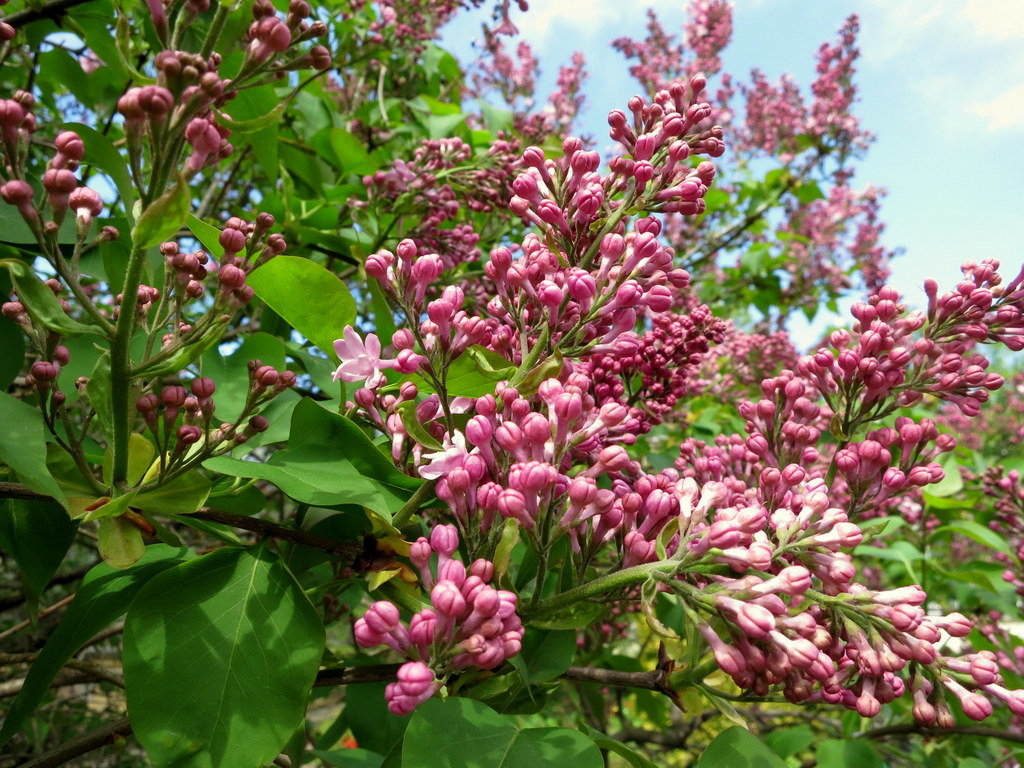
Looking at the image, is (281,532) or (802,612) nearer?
(802,612)

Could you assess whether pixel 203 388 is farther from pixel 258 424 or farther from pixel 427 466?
pixel 427 466

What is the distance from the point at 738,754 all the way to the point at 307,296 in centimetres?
113

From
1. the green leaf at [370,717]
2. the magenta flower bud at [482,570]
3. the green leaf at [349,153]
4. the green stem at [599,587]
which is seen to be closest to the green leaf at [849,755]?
the green leaf at [370,717]

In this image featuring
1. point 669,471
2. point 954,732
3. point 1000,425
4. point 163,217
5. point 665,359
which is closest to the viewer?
point 163,217

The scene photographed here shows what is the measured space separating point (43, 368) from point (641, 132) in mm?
1178

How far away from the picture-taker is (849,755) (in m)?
1.99

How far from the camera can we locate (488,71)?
649 cm

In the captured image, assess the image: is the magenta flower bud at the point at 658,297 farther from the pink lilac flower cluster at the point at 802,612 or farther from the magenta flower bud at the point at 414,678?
the magenta flower bud at the point at 414,678

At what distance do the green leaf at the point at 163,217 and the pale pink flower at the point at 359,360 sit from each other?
0.46 metres

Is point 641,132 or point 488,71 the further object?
point 488,71

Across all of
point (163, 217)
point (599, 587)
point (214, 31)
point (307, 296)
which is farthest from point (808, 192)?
point (163, 217)

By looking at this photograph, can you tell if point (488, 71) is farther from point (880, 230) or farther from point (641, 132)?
point (641, 132)

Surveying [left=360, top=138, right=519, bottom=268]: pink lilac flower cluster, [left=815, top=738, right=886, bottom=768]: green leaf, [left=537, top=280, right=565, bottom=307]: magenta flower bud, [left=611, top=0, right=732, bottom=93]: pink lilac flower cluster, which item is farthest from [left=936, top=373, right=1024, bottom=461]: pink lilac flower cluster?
[left=537, top=280, right=565, bottom=307]: magenta flower bud

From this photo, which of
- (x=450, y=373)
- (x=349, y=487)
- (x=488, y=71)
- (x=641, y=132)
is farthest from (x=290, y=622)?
(x=488, y=71)
